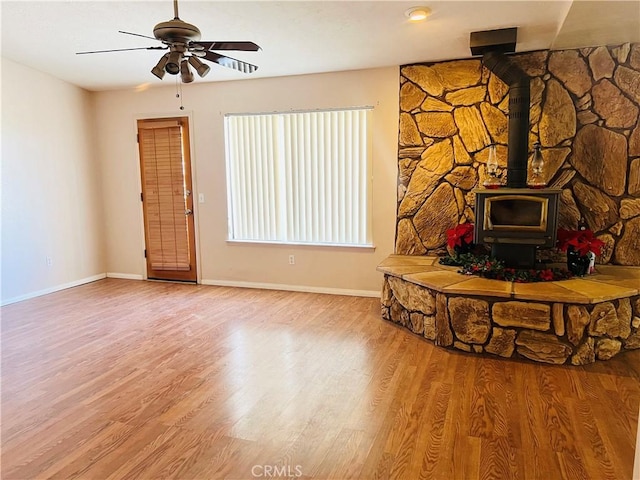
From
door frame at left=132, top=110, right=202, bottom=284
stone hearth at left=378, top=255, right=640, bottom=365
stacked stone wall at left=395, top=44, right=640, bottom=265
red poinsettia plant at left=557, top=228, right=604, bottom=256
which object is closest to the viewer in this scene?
stone hearth at left=378, top=255, right=640, bottom=365

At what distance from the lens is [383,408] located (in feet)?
8.23

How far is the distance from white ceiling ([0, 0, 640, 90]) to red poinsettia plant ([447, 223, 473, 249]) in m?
1.73

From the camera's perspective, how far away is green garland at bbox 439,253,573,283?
3498 millimetres

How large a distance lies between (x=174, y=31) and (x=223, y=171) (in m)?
2.98

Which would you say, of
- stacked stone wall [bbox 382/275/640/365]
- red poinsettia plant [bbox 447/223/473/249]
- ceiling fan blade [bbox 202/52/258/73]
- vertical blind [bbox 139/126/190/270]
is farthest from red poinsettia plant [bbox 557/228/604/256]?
vertical blind [bbox 139/126/190/270]

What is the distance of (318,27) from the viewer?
12.0 ft

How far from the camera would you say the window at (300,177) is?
491cm

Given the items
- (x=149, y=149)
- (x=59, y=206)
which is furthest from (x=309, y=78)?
(x=59, y=206)

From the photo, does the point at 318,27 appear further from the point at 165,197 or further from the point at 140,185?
the point at 140,185

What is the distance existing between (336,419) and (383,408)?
30 cm

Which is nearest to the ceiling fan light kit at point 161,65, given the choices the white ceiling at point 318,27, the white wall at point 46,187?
the white ceiling at point 318,27

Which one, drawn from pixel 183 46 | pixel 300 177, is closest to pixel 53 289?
pixel 300 177

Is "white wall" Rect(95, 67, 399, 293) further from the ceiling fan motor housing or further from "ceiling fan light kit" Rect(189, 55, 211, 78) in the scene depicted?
the ceiling fan motor housing

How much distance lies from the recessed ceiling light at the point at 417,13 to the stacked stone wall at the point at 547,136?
3.84ft
